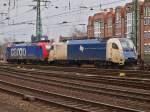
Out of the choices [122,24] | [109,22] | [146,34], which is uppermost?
[109,22]

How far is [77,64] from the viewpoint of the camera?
47.7 m

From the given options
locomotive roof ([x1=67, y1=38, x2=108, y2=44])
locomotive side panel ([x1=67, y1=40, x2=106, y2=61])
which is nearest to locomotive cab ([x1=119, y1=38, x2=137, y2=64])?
locomotive roof ([x1=67, y1=38, x2=108, y2=44])

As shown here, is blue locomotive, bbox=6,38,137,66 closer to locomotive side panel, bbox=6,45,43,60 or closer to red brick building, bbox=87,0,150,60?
locomotive side panel, bbox=6,45,43,60

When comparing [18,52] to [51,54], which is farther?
[18,52]

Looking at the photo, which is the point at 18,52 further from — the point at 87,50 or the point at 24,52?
the point at 87,50

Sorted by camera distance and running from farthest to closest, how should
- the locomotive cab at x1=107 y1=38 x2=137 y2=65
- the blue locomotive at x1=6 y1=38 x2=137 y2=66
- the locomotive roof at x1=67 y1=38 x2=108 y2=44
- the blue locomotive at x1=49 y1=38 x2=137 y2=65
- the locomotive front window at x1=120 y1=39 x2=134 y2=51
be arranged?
the locomotive roof at x1=67 y1=38 x2=108 y2=44, the locomotive front window at x1=120 y1=39 x2=134 y2=51, the blue locomotive at x1=6 y1=38 x2=137 y2=66, the blue locomotive at x1=49 y1=38 x2=137 y2=65, the locomotive cab at x1=107 y1=38 x2=137 y2=65

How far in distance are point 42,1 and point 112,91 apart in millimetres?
33270

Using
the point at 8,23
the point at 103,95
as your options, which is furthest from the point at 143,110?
the point at 8,23

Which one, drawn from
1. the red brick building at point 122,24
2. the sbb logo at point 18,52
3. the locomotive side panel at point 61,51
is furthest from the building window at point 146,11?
the locomotive side panel at point 61,51

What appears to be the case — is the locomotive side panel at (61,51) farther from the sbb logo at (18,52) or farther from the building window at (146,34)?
the building window at (146,34)

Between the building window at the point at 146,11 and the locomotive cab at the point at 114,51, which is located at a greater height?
the building window at the point at 146,11

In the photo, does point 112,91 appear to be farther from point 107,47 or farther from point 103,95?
point 107,47

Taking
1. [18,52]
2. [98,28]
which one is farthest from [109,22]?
[18,52]

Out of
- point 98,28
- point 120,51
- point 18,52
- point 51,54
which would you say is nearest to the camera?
point 120,51
